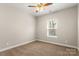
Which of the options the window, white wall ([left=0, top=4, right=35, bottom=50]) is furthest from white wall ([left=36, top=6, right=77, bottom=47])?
white wall ([left=0, top=4, right=35, bottom=50])

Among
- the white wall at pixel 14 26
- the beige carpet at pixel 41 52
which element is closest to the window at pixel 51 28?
the beige carpet at pixel 41 52

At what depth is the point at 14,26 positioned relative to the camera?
3.03m

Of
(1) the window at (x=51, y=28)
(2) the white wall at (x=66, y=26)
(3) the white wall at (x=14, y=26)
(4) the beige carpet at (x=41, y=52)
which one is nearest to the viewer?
(4) the beige carpet at (x=41, y=52)

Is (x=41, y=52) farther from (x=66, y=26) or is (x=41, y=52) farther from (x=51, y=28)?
(x=66, y=26)

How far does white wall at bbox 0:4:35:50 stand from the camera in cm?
253

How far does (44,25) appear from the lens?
11.9 ft

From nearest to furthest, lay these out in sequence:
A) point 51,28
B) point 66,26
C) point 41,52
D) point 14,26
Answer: point 41,52 → point 66,26 → point 14,26 → point 51,28

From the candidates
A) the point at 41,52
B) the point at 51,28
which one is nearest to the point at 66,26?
the point at 51,28

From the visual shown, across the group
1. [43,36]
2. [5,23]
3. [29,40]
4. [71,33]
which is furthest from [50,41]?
[5,23]

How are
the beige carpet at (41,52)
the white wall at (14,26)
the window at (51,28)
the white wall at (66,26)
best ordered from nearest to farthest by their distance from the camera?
the beige carpet at (41,52)
the white wall at (14,26)
the white wall at (66,26)
the window at (51,28)

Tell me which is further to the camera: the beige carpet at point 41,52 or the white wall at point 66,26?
the white wall at point 66,26

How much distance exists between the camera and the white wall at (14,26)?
2529 millimetres

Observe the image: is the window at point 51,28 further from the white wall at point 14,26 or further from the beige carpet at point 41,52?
the white wall at point 14,26

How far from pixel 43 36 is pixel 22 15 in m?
1.81
